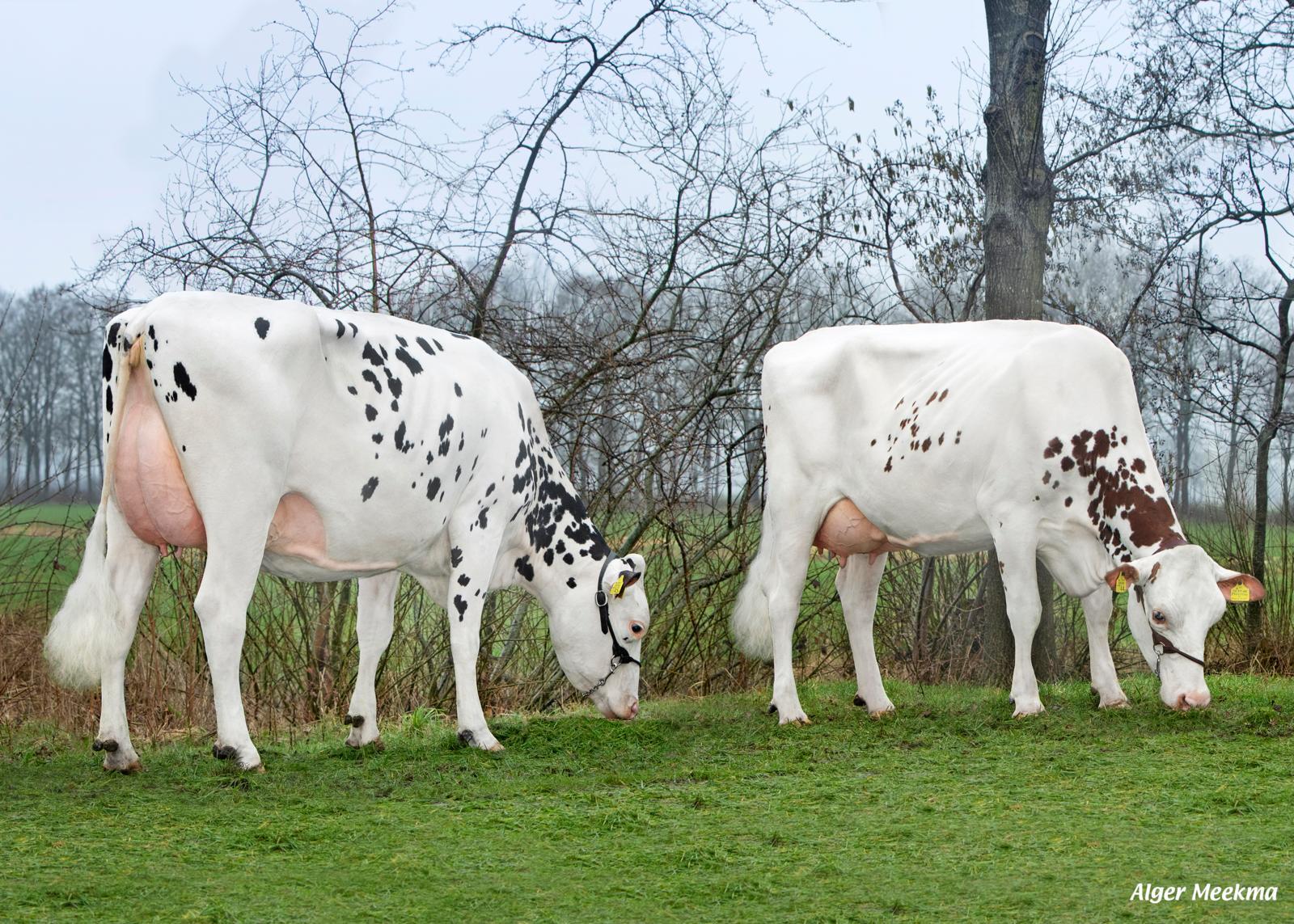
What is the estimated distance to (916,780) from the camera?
17.7ft

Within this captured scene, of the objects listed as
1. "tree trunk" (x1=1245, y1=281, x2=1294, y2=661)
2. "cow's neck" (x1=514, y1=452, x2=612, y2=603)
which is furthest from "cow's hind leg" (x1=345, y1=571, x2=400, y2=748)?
"tree trunk" (x1=1245, y1=281, x2=1294, y2=661)

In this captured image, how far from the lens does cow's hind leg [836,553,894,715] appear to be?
24.4 feet

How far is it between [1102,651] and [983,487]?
118 centimetres

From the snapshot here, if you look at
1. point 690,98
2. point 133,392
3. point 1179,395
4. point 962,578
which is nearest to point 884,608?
point 962,578

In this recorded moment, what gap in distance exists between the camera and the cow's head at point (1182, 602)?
6332 millimetres

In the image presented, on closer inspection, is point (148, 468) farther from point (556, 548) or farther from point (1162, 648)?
point (1162, 648)

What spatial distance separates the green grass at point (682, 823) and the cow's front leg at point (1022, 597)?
7.2 inches

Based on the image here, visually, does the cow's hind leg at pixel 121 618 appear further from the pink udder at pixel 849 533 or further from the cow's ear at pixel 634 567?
the pink udder at pixel 849 533

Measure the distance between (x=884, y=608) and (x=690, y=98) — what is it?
4599 mm

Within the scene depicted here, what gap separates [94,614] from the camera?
5.45 m

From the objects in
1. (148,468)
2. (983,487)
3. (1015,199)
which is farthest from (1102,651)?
(148,468)

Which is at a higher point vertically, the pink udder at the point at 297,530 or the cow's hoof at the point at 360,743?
the pink udder at the point at 297,530

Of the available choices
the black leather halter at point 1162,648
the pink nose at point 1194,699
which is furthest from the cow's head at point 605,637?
the pink nose at point 1194,699

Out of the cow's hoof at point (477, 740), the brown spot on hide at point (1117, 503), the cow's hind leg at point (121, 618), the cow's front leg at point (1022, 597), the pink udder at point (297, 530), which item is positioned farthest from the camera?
the cow's front leg at point (1022, 597)
